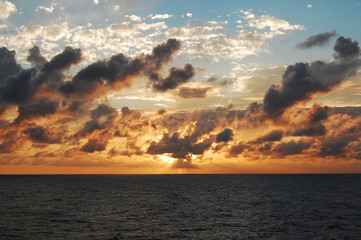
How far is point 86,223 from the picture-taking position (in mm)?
65312

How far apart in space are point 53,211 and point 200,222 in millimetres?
39840

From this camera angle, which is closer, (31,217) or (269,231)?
(269,231)

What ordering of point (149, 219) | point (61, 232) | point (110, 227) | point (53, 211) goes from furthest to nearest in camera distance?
point (53, 211)
point (149, 219)
point (110, 227)
point (61, 232)

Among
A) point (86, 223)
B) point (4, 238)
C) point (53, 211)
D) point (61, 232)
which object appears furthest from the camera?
point (53, 211)

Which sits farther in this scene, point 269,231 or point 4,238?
point 269,231

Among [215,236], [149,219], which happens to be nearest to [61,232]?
[149,219]

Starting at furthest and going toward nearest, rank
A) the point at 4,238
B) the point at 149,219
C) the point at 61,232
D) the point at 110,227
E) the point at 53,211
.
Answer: the point at 53,211
the point at 149,219
the point at 110,227
the point at 61,232
the point at 4,238

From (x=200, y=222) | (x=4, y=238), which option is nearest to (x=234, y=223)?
(x=200, y=222)

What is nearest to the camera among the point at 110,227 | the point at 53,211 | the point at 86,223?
the point at 110,227

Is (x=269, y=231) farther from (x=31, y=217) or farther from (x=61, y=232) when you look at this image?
(x=31, y=217)

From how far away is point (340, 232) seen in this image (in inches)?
2286

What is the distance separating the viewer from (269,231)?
58969mm

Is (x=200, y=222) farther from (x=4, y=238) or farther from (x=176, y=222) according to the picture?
(x=4, y=238)

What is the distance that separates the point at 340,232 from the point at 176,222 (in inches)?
1233
